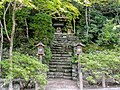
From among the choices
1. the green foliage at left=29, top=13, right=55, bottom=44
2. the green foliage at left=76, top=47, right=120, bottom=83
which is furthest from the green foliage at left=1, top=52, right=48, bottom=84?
the green foliage at left=29, top=13, right=55, bottom=44

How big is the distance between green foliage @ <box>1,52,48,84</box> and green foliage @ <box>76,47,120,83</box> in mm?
1439

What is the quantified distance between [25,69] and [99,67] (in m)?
2.31

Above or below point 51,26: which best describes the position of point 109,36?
below

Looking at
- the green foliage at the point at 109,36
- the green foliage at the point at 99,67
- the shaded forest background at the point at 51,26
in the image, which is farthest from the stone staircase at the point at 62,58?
the green foliage at the point at 109,36

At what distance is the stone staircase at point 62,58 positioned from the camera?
804cm

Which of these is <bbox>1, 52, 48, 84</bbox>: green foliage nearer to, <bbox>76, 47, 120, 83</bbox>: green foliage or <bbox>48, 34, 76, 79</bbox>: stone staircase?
<bbox>76, 47, 120, 83</bbox>: green foliage

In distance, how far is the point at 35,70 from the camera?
574 cm

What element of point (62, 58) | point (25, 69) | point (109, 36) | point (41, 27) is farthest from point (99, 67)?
point (109, 36)

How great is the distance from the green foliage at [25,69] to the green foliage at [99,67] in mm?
1439

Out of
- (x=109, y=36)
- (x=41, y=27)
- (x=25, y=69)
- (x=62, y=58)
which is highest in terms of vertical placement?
(x=41, y=27)

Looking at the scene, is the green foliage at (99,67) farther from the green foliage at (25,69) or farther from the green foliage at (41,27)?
the green foliage at (41,27)

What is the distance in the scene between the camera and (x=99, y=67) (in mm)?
6383

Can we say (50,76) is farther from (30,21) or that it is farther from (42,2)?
(42,2)

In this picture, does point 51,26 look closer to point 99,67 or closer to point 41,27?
point 41,27
